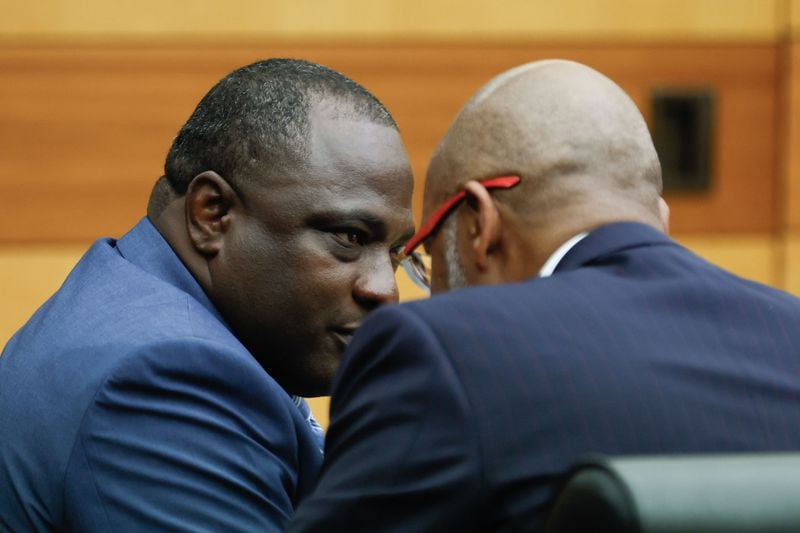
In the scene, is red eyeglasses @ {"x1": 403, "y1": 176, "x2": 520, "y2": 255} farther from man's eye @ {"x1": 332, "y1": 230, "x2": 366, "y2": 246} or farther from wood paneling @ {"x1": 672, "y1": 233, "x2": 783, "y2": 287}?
wood paneling @ {"x1": 672, "y1": 233, "x2": 783, "y2": 287}

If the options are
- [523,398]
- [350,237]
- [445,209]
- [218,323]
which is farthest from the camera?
[350,237]

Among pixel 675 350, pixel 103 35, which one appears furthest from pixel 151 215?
pixel 103 35

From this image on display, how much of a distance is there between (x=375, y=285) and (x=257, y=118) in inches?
9.3

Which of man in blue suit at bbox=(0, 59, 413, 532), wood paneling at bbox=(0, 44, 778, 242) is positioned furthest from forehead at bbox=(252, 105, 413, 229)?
wood paneling at bbox=(0, 44, 778, 242)

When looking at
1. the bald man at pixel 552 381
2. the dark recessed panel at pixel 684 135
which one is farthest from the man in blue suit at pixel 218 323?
the dark recessed panel at pixel 684 135

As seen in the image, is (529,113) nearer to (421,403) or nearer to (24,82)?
(421,403)

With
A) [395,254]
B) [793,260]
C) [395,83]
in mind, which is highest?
[395,254]

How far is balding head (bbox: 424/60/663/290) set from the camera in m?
1.19

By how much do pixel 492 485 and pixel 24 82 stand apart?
244cm

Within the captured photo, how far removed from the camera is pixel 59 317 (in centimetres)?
140

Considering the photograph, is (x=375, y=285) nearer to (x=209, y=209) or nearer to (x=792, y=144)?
(x=209, y=209)

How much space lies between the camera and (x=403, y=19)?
3188 millimetres

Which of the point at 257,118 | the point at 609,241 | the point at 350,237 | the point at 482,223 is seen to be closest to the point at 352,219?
the point at 350,237

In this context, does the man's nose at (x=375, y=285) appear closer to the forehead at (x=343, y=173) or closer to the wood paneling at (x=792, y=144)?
the forehead at (x=343, y=173)
